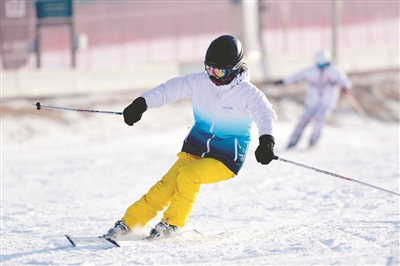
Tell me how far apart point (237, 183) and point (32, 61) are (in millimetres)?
8258

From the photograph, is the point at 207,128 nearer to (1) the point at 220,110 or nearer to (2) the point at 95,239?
(1) the point at 220,110

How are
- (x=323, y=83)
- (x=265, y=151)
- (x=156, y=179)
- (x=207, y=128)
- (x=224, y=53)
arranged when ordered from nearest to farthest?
(x=265, y=151), (x=224, y=53), (x=207, y=128), (x=156, y=179), (x=323, y=83)

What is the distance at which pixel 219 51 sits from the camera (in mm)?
6051

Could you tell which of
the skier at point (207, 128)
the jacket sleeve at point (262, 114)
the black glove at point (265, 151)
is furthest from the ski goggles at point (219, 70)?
the black glove at point (265, 151)

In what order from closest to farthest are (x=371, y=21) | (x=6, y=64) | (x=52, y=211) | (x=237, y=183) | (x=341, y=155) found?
(x=52, y=211) → (x=237, y=183) → (x=341, y=155) → (x=6, y=64) → (x=371, y=21)

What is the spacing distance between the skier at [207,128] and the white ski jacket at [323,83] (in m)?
8.08

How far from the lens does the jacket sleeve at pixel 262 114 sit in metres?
6.03

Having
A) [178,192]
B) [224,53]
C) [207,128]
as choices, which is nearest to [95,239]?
[178,192]

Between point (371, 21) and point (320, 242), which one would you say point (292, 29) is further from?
point (320, 242)

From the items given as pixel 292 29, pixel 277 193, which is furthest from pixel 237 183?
pixel 292 29

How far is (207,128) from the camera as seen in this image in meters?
6.37

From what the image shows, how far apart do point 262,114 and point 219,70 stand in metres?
0.46

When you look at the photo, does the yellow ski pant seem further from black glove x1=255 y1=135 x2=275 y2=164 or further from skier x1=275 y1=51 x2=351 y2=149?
skier x1=275 y1=51 x2=351 y2=149

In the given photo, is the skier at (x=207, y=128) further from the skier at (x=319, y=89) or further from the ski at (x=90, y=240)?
the skier at (x=319, y=89)
